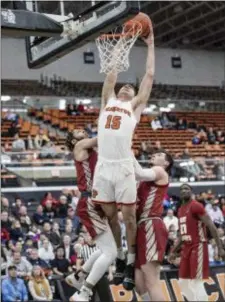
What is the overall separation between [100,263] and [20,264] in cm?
649

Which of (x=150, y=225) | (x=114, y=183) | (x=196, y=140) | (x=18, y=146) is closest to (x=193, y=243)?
(x=150, y=225)

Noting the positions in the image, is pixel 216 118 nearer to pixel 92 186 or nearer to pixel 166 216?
pixel 166 216

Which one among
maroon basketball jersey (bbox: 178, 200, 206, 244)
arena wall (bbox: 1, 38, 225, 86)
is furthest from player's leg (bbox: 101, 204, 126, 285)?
arena wall (bbox: 1, 38, 225, 86)

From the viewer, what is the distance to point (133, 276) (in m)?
7.63

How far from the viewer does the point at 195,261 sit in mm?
10344

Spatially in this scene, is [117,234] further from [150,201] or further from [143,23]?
[143,23]

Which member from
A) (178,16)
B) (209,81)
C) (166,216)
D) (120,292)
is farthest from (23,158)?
(209,81)

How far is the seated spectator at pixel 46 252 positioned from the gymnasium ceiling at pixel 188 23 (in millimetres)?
16485

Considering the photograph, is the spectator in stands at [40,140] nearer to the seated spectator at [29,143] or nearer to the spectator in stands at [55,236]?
the seated spectator at [29,143]

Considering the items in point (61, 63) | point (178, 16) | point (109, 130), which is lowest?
point (109, 130)

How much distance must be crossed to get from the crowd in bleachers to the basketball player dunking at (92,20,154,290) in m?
3.91

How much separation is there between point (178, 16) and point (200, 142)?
6.65 metres

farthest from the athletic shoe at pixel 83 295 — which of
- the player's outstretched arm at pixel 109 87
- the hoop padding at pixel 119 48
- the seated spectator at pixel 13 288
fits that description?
the seated spectator at pixel 13 288

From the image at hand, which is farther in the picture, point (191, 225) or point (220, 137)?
point (220, 137)
